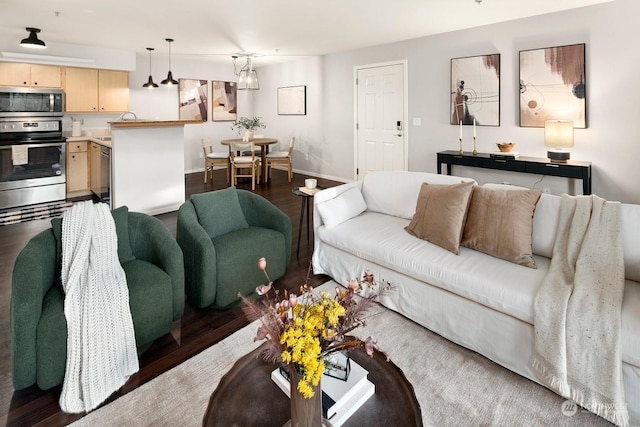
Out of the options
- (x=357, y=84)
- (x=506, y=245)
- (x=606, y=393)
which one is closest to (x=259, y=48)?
(x=357, y=84)

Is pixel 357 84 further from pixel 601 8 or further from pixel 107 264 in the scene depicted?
pixel 107 264

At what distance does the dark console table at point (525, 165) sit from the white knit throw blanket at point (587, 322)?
7.91 feet

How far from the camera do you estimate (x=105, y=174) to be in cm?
512

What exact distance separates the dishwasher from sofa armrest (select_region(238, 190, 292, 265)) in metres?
2.71

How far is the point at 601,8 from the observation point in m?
4.03

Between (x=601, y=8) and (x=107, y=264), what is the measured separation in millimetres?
5323

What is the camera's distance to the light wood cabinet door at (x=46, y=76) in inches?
225

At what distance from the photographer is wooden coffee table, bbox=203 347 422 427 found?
1.14 metres

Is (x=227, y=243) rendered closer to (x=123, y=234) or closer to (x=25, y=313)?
(x=123, y=234)

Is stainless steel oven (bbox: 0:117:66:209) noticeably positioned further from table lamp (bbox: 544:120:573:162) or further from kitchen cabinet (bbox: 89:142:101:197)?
table lamp (bbox: 544:120:573:162)

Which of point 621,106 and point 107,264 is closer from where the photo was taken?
point 107,264

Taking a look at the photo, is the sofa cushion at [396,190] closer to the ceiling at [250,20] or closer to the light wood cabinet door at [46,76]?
the ceiling at [250,20]

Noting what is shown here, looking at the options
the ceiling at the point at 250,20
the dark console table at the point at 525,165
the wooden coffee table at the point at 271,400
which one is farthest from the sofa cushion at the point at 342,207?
the dark console table at the point at 525,165

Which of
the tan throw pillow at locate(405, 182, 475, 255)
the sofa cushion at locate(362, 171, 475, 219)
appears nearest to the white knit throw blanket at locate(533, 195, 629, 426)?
the tan throw pillow at locate(405, 182, 475, 255)
